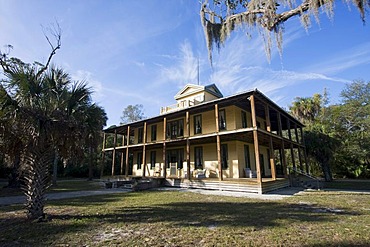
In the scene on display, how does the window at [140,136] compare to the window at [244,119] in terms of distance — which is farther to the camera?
the window at [140,136]

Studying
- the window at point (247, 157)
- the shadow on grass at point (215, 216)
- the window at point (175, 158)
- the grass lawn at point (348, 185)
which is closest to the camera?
the shadow on grass at point (215, 216)

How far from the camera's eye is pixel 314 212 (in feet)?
20.8

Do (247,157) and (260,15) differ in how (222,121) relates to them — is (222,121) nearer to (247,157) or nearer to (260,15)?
(247,157)

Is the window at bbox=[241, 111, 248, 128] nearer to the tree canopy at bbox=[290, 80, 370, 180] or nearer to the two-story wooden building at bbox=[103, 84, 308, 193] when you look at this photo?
the two-story wooden building at bbox=[103, 84, 308, 193]

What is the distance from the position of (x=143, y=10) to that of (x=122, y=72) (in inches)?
225

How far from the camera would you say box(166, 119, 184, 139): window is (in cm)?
1808

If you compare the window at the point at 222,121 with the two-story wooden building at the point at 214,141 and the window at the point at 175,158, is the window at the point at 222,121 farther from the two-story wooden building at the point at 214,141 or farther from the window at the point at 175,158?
the window at the point at 175,158

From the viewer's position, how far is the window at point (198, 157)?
16812mm

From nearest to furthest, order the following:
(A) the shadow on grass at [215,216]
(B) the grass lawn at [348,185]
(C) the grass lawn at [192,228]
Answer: (C) the grass lawn at [192,228]
(A) the shadow on grass at [215,216]
(B) the grass lawn at [348,185]

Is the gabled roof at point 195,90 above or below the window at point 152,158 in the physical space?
above

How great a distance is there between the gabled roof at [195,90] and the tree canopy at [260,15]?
10.4m

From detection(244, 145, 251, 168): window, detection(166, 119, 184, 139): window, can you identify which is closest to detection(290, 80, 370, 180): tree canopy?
detection(244, 145, 251, 168): window

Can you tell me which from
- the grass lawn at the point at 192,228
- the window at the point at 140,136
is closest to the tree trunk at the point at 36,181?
the grass lawn at the point at 192,228

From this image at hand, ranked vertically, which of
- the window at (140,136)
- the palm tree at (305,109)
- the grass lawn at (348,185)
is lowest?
the grass lawn at (348,185)
